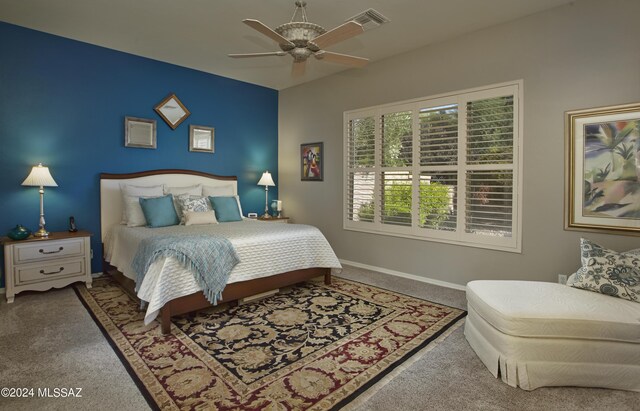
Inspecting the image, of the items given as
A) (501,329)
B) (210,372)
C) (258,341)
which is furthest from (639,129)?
(210,372)

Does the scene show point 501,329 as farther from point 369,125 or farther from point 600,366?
point 369,125

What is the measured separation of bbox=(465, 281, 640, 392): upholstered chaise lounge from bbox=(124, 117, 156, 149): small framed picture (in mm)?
4495

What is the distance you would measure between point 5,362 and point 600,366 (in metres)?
3.72

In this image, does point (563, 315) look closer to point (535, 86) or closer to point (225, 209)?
point (535, 86)

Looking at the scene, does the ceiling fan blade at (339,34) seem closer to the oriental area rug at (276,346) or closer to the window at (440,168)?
the window at (440,168)

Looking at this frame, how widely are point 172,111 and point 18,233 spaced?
2332 millimetres

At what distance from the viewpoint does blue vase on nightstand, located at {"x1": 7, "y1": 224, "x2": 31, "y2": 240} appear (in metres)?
3.38

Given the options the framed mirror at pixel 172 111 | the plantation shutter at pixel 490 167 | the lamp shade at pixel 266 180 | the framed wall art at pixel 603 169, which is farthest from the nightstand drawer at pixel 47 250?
the framed wall art at pixel 603 169

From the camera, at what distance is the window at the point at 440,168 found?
3.45 metres

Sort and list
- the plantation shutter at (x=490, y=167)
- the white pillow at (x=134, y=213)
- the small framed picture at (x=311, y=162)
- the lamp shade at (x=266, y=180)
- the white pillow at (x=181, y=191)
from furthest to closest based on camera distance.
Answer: the lamp shade at (x=266, y=180) → the small framed picture at (x=311, y=162) → the white pillow at (x=181, y=191) → the white pillow at (x=134, y=213) → the plantation shutter at (x=490, y=167)

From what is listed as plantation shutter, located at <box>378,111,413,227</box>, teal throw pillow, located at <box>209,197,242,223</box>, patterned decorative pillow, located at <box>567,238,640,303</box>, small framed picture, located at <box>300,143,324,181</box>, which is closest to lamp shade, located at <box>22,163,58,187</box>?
teal throw pillow, located at <box>209,197,242,223</box>

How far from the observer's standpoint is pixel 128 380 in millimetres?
2035

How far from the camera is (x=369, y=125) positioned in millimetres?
4660

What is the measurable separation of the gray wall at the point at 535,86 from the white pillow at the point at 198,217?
2.03 m
